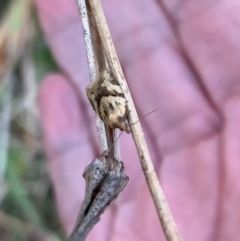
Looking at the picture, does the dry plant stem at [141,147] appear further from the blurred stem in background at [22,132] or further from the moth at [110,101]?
the blurred stem in background at [22,132]

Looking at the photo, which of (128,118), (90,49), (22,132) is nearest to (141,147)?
(128,118)

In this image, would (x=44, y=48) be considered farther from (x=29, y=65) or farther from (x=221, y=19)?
(x=221, y=19)

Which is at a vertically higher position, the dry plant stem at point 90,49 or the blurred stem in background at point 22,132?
the dry plant stem at point 90,49

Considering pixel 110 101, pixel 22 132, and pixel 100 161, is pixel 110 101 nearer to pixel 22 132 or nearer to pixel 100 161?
pixel 100 161

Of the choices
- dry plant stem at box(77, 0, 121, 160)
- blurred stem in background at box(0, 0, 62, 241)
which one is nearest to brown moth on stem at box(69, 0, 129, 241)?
dry plant stem at box(77, 0, 121, 160)

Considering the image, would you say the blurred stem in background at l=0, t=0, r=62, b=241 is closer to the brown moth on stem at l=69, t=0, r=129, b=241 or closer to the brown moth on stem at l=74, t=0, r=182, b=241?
the brown moth on stem at l=69, t=0, r=129, b=241

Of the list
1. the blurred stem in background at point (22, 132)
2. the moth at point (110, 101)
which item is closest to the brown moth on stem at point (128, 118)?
→ the moth at point (110, 101)

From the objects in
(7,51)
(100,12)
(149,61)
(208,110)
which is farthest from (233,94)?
(7,51)
